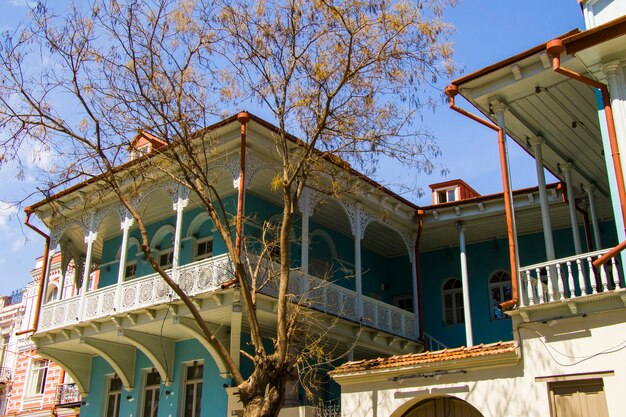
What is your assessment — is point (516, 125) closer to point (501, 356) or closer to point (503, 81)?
point (503, 81)

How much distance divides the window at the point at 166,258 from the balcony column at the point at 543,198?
35.2 feet

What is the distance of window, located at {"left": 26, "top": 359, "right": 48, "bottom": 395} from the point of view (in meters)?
27.2

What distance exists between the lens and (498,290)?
66.4 feet

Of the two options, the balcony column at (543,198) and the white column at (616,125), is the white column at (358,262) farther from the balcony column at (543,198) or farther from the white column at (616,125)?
the white column at (616,125)

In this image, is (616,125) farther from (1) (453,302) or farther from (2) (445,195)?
(2) (445,195)

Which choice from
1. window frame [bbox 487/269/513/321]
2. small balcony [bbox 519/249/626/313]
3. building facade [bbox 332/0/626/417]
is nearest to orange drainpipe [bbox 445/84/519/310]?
building facade [bbox 332/0/626/417]

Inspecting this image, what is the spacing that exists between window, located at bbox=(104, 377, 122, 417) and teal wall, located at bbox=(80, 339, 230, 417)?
0.15 meters

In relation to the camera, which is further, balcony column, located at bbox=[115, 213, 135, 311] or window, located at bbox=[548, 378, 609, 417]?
balcony column, located at bbox=[115, 213, 135, 311]

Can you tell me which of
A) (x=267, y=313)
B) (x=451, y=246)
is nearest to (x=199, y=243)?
(x=267, y=313)

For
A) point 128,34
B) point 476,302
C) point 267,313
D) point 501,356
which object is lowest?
point 501,356

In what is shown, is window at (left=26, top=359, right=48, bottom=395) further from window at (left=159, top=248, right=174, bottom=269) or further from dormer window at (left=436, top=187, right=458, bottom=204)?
dormer window at (left=436, top=187, right=458, bottom=204)

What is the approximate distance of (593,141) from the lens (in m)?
13.5

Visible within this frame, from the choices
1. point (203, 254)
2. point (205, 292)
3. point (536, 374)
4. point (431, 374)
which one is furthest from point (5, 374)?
point (536, 374)

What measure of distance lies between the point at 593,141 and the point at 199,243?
34.5 ft
